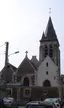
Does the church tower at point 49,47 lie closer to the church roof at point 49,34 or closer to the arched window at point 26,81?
the church roof at point 49,34

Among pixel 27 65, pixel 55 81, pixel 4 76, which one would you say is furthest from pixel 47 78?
pixel 4 76

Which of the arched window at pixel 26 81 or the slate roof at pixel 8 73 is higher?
the slate roof at pixel 8 73

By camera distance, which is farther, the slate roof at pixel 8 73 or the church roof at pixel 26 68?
the slate roof at pixel 8 73

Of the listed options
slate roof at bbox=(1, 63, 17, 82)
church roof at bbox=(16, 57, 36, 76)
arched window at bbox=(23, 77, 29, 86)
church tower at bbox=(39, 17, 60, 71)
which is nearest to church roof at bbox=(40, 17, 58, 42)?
church tower at bbox=(39, 17, 60, 71)

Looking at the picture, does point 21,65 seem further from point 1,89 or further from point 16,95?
point 1,89

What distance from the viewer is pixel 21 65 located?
73.6 meters

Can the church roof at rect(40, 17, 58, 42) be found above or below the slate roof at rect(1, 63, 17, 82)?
above

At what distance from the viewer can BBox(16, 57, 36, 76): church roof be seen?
235 ft

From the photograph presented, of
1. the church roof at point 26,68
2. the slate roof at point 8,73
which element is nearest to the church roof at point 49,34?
the church roof at point 26,68

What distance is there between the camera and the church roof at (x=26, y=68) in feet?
235

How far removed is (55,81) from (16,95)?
9.84 m

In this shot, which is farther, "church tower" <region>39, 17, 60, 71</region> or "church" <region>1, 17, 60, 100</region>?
"church tower" <region>39, 17, 60, 71</region>

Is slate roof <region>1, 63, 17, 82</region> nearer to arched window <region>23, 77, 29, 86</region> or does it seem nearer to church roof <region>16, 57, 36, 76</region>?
church roof <region>16, 57, 36, 76</region>

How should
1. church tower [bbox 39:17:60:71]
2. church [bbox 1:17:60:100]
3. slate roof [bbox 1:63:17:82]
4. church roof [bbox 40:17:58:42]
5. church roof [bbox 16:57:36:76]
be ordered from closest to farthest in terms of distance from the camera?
church [bbox 1:17:60:100], church roof [bbox 16:57:36:76], church tower [bbox 39:17:60:71], slate roof [bbox 1:63:17:82], church roof [bbox 40:17:58:42]
